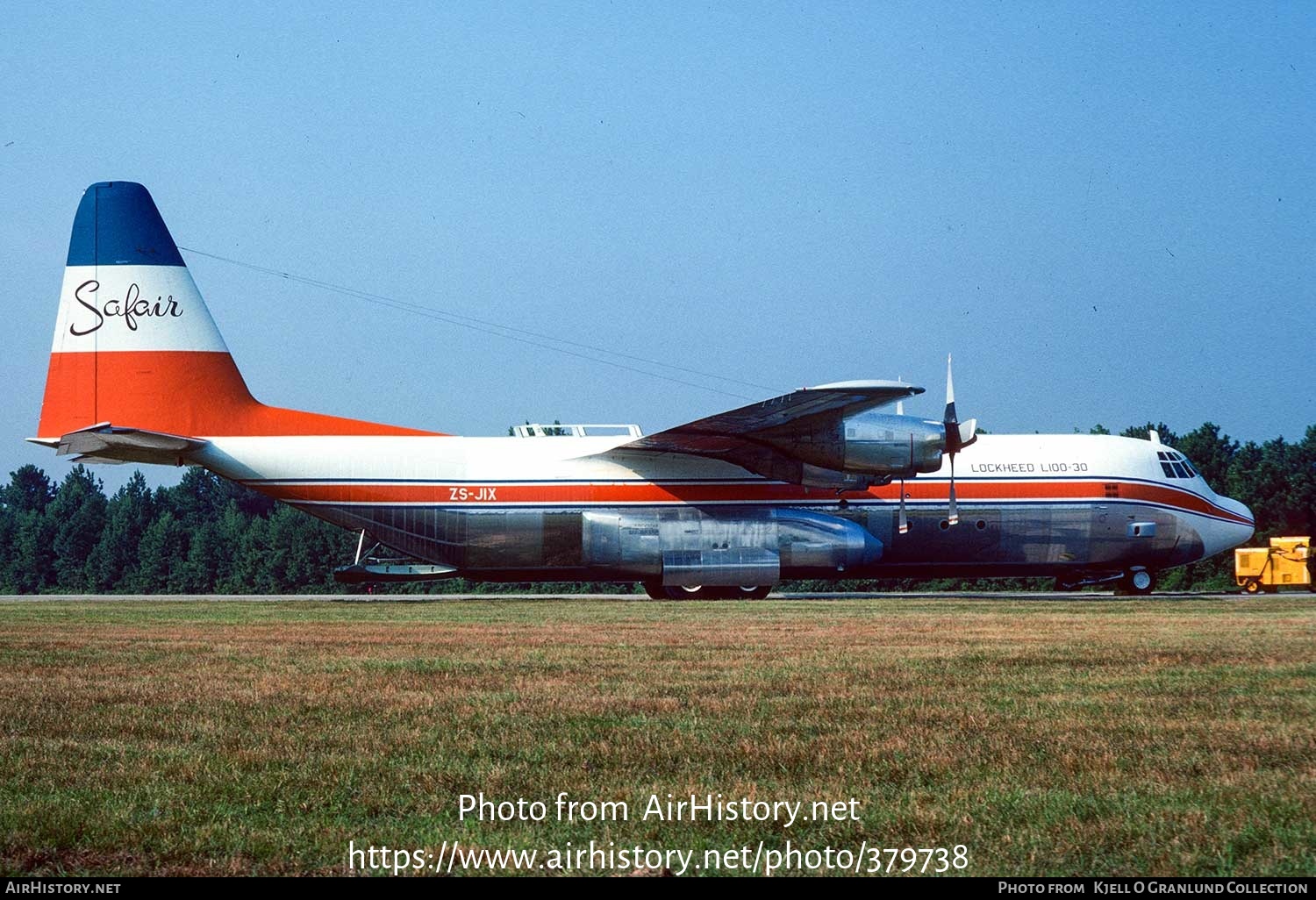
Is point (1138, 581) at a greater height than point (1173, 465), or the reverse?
point (1173, 465)

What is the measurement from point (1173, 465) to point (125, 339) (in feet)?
91.6

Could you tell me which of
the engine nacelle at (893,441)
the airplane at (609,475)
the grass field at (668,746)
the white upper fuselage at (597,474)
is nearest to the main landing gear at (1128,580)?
the airplane at (609,475)

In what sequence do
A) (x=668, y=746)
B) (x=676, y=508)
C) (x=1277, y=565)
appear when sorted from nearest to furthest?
1. (x=668, y=746)
2. (x=676, y=508)
3. (x=1277, y=565)

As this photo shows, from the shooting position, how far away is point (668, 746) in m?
8.02

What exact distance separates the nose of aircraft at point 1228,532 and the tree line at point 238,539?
18638 mm

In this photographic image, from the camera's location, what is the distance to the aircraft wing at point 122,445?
26719 millimetres

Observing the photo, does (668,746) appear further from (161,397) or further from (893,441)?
(161,397)

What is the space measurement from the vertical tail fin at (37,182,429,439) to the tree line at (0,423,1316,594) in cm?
2403

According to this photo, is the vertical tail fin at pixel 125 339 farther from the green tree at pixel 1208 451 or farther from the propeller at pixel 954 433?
the green tree at pixel 1208 451

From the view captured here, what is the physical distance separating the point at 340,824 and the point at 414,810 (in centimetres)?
45

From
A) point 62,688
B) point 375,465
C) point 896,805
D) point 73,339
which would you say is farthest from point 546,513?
point 896,805

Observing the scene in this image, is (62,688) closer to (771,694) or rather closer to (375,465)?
(771,694)

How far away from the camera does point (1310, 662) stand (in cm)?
1290

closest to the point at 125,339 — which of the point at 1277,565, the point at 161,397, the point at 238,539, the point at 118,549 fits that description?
the point at 161,397
